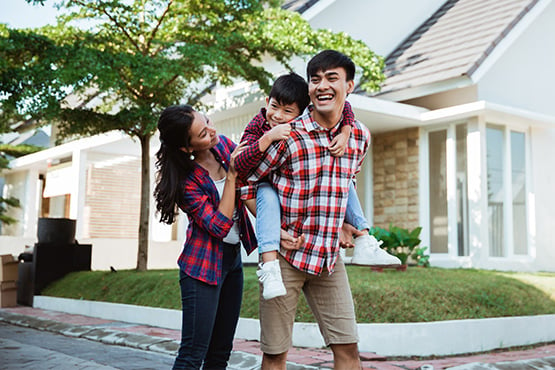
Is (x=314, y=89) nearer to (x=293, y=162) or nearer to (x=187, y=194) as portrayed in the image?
(x=293, y=162)

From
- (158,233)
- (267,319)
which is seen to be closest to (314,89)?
(267,319)

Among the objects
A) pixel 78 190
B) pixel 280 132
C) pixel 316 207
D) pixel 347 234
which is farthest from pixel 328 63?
pixel 78 190

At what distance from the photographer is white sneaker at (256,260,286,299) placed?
2379mm

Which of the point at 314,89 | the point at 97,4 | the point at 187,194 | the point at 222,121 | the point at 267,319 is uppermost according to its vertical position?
the point at 97,4

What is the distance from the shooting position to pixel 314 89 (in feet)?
8.39

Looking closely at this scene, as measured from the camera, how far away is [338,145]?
2.52m

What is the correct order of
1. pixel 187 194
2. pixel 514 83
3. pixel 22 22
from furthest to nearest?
1. pixel 514 83
2. pixel 22 22
3. pixel 187 194

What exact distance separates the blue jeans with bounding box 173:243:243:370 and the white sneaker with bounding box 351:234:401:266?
0.57 meters

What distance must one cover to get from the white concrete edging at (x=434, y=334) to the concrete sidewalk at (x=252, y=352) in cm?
9

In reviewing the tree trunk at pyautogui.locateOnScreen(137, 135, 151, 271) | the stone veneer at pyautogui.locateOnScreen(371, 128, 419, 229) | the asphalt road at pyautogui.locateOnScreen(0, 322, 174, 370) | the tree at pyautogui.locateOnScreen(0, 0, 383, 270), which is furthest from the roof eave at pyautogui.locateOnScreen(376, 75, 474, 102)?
the asphalt road at pyautogui.locateOnScreen(0, 322, 174, 370)

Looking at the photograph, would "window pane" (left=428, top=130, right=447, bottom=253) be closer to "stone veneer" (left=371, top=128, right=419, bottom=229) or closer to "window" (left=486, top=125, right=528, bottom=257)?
"stone veneer" (left=371, top=128, right=419, bottom=229)

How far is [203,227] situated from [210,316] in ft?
1.25

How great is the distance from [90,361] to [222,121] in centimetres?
811

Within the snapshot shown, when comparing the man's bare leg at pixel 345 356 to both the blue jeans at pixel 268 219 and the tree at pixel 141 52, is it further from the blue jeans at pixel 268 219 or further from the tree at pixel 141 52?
the tree at pixel 141 52
